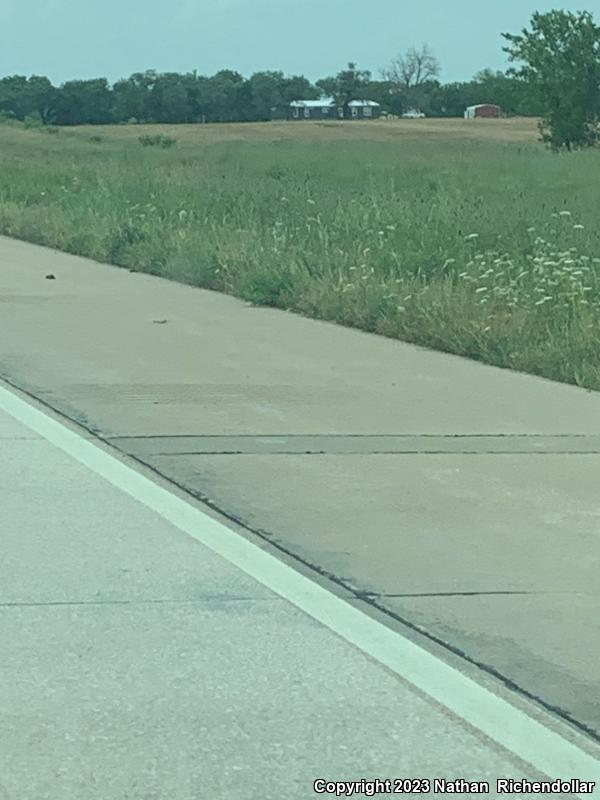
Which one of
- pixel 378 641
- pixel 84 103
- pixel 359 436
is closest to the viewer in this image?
pixel 378 641

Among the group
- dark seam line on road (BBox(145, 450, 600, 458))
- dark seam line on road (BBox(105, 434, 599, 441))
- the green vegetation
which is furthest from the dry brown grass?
dark seam line on road (BBox(145, 450, 600, 458))

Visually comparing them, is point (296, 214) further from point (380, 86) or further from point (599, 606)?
point (380, 86)

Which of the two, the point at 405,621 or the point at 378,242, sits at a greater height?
the point at 378,242

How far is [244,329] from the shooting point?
1394cm

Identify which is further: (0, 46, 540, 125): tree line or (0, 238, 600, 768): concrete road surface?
(0, 46, 540, 125): tree line

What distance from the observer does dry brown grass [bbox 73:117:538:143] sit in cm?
9275

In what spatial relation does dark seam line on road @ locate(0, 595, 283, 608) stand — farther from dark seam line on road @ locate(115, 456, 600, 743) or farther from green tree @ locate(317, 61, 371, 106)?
green tree @ locate(317, 61, 371, 106)

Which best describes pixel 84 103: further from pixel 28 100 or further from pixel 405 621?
pixel 405 621

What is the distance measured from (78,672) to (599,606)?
196 centimetres

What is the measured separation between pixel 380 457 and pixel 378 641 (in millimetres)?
3117

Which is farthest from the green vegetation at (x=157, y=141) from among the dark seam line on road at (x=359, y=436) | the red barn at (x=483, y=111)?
the dark seam line on road at (x=359, y=436)

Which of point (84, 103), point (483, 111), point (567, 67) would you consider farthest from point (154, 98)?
point (567, 67)

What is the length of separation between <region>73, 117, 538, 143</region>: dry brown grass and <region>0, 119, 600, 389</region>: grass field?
2101 inches

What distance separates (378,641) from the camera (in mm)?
5469
